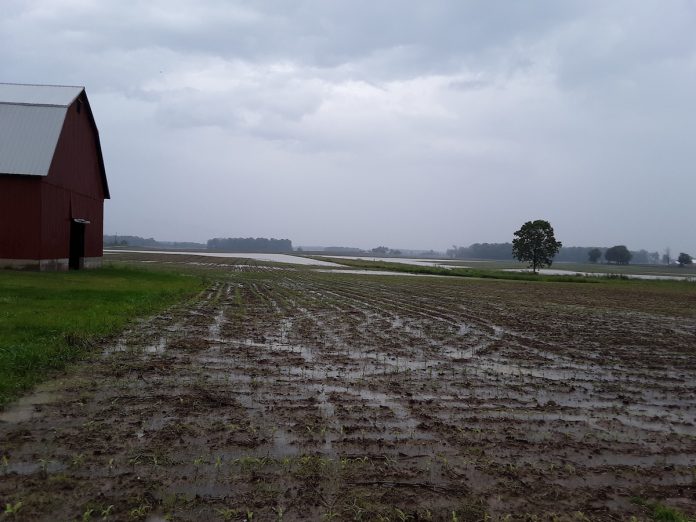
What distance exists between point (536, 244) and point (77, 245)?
61196 mm

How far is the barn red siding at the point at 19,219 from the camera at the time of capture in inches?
977

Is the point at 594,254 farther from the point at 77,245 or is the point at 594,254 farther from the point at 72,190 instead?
the point at 72,190

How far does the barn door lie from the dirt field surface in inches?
833

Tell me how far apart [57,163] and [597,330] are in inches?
1034

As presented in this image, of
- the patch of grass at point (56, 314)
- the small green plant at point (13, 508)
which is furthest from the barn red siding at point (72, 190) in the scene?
the small green plant at point (13, 508)

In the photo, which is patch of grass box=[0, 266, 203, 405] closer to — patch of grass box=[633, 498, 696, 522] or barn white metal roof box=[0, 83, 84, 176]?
barn white metal roof box=[0, 83, 84, 176]

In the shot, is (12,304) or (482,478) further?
(12,304)

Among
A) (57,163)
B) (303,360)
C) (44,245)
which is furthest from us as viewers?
(57,163)

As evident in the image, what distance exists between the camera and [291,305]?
19719 mm

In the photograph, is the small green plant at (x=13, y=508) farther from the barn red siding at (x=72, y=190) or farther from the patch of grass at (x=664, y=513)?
the barn red siding at (x=72, y=190)

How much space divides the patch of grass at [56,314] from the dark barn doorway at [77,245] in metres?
6.61

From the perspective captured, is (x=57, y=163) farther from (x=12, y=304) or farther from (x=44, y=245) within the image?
(x=12, y=304)

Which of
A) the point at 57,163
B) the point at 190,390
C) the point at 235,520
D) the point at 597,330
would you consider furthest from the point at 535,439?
the point at 57,163

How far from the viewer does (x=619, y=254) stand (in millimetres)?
169875
